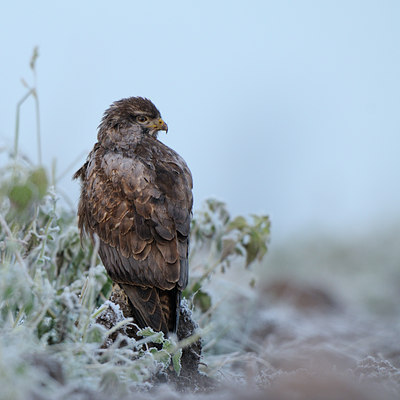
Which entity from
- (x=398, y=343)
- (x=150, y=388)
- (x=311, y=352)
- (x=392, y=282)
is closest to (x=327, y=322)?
(x=398, y=343)

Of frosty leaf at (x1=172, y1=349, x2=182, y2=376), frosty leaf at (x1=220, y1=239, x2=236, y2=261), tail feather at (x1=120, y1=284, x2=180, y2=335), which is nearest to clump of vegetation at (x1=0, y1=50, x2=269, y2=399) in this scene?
frosty leaf at (x1=172, y1=349, x2=182, y2=376)

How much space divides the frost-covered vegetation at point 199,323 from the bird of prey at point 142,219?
206 millimetres

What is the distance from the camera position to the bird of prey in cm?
388

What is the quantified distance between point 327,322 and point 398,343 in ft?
5.62

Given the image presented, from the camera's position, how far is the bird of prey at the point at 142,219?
388 cm

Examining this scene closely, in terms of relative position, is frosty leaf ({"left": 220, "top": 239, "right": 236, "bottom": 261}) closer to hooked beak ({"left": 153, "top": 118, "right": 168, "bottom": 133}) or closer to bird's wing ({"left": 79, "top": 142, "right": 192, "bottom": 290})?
bird's wing ({"left": 79, "top": 142, "right": 192, "bottom": 290})

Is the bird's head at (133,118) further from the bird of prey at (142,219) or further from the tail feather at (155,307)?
the tail feather at (155,307)

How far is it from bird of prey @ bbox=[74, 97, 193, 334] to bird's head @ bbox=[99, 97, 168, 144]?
0.13m

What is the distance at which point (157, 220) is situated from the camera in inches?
156

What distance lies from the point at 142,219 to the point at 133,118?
1.00m

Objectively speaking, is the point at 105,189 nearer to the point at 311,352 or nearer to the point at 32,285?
the point at 32,285

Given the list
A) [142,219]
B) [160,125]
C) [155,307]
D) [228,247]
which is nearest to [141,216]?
[142,219]

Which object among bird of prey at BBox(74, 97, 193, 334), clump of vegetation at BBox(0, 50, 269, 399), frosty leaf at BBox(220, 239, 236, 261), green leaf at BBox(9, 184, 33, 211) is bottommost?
clump of vegetation at BBox(0, 50, 269, 399)

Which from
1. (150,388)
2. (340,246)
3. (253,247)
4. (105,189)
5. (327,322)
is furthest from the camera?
(340,246)
